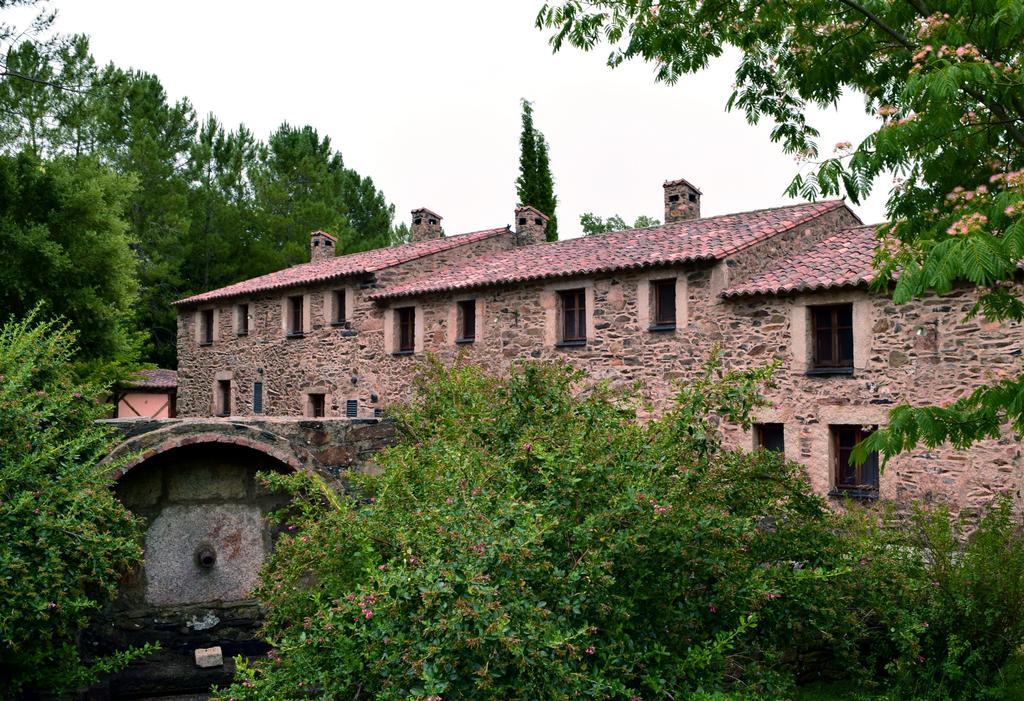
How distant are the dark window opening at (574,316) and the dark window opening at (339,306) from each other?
694 centimetres

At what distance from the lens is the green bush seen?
5.80 m

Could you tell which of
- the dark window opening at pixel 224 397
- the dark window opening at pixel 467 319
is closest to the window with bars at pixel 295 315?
the dark window opening at pixel 224 397

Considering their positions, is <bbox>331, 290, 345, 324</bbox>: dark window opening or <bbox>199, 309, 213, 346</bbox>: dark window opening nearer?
<bbox>331, 290, 345, 324</bbox>: dark window opening

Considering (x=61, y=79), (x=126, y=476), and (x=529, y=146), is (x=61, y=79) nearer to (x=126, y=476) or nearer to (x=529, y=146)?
(x=126, y=476)

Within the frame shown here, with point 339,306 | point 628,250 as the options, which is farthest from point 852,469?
point 339,306

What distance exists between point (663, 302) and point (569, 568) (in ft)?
37.7

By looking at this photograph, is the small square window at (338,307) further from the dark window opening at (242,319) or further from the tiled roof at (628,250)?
the dark window opening at (242,319)

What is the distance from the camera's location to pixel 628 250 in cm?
1697

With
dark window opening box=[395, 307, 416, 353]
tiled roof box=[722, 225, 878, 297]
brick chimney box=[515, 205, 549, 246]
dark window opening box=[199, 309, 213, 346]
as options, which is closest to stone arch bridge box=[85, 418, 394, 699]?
tiled roof box=[722, 225, 878, 297]

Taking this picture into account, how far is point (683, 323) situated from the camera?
49.5 feet

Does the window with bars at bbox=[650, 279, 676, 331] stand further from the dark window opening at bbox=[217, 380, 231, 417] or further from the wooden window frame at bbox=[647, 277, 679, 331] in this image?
the dark window opening at bbox=[217, 380, 231, 417]

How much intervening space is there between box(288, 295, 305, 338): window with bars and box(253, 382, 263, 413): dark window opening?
1965mm

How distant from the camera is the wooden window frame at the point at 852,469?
1306 centimetres

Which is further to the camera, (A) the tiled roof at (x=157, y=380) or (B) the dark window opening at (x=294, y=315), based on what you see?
(A) the tiled roof at (x=157, y=380)
